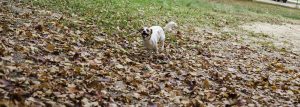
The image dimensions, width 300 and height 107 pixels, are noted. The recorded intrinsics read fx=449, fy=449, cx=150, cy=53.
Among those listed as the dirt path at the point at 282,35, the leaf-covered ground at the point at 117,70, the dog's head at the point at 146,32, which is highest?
the dog's head at the point at 146,32

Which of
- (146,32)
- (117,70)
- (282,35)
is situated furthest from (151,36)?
(282,35)

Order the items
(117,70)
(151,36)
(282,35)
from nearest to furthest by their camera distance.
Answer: (117,70), (151,36), (282,35)

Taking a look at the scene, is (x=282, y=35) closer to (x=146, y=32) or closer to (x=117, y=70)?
(x=146, y=32)

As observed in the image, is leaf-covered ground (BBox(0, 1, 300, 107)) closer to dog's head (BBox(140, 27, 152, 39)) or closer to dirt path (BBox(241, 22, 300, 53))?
dog's head (BBox(140, 27, 152, 39))

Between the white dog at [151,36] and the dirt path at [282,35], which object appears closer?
the white dog at [151,36]

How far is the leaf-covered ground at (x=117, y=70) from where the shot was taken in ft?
19.0

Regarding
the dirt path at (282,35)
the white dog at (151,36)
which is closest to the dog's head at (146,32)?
the white dog at (151,36)

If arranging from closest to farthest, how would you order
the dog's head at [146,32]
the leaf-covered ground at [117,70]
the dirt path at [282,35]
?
the leaf-covered ground at [117,70] < the dog's head at [146,32] < the dirt path at [282,35]

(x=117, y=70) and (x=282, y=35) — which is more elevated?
(x=117, y=70)

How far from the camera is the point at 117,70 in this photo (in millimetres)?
7520

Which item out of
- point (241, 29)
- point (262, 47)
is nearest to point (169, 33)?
point (262, 47)

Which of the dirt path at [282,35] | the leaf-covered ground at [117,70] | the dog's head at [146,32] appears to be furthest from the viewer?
the dirt path at [282,35]

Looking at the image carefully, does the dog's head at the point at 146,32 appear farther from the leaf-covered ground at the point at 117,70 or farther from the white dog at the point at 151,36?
the leaf-covered ground at the point at 117,70

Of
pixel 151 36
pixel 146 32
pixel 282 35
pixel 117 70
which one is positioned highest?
pixel 146 32
